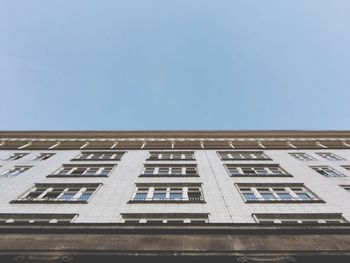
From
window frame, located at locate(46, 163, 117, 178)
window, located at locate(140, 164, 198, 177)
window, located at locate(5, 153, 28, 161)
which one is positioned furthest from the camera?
window, located at locate(5, 153, 28, 161)

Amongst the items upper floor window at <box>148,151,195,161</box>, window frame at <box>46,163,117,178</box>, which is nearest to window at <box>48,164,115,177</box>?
window frame at <box>46,163,117,178</box>

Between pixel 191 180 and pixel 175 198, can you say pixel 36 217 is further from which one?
pixel 191 180

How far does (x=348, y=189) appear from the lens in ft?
60.6

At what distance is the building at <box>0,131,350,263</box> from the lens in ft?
31.5

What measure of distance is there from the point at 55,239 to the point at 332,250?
9598 mm

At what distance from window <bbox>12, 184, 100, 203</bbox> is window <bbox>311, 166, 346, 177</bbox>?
56.7 feet

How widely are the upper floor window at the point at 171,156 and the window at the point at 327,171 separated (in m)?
10.6

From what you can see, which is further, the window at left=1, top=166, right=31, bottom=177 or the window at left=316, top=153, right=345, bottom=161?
the window at left=316, top=153, right=345, bottom=161

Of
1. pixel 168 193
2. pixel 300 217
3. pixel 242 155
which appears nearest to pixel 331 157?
pixel 242 155

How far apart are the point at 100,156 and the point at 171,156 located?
23.5ft

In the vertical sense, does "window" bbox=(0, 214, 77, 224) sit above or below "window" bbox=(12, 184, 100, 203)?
below

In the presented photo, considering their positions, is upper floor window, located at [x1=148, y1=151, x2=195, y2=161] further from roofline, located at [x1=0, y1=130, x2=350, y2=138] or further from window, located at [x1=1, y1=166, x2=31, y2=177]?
window, located at [x1=1, y1=166, x2=31, y2=177]

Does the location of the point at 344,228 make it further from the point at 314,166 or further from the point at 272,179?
the point at 314,166

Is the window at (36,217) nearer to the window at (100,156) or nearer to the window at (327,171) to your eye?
the window at (100,156)
